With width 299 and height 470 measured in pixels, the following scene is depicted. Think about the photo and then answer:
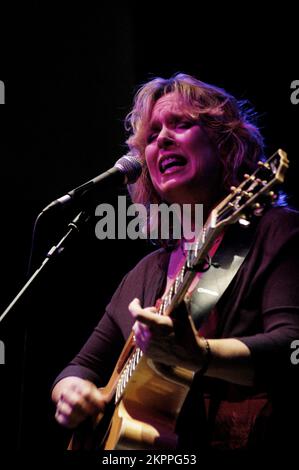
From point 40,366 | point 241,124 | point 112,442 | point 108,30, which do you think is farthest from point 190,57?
point 112,442

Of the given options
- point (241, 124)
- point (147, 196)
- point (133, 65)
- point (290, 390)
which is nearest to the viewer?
point (290, 390)

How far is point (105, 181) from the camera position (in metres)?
1.87

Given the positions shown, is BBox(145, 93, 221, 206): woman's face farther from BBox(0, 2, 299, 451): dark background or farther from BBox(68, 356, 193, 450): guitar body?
BBox(68, 356, 193, 450): guitar body

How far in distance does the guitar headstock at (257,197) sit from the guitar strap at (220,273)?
217 millimetres

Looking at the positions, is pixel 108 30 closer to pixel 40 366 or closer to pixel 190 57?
pixel 190 57

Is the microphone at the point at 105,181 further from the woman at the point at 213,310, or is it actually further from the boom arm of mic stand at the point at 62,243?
the woman at the point at 213,310

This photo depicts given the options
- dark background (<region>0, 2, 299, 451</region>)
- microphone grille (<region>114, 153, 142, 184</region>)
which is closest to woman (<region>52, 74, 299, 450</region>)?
microphone grille (<region>114, 153, 142, 184</region>)

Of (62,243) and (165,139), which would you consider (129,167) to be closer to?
(165,139)

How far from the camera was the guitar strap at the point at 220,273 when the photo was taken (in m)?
1.62


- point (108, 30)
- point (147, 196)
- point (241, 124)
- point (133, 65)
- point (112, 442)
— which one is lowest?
point (112, 442)

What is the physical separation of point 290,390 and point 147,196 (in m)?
1.43

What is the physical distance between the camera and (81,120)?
11.2ft

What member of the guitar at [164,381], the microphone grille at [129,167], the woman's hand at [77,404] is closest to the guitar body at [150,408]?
the guitar at [164,381]

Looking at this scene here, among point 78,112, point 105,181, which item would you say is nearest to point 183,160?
point 105,181
